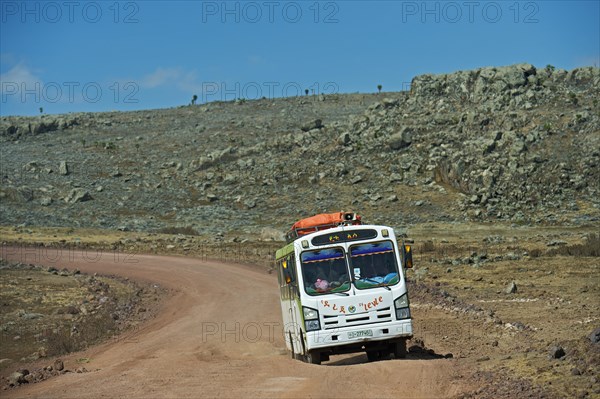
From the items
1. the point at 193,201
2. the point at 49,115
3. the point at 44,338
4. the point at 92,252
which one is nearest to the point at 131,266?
the point at 92,252

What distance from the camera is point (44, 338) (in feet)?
82.5

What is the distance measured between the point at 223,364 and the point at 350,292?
329 cm

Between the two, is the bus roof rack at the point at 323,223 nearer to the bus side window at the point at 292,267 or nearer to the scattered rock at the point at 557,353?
the bus side window at the point at 292,267

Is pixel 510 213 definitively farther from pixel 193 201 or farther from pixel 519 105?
pixel 193 201

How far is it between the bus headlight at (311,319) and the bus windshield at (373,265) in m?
1.11

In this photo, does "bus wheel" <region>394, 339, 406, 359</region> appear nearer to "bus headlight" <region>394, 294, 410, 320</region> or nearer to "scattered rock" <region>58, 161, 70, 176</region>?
"bus headlight" <region>394, 294, 410, 320</region>

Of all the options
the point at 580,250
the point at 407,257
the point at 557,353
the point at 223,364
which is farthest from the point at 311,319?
the point at 580,250

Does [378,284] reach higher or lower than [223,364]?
higher

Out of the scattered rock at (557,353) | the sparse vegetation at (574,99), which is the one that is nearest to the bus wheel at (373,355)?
the scattered rock at (557,353)

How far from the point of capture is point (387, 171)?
67.8m

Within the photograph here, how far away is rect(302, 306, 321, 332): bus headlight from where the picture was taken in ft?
56.0

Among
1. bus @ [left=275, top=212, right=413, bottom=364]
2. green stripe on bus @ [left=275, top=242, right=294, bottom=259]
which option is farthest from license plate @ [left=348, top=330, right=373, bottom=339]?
green stripe on bus @ [left=275, top=242, right=294, bottom=259]

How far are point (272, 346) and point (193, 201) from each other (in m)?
48.9

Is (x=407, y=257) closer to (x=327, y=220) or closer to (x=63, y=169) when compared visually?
(x=327, y=220)
